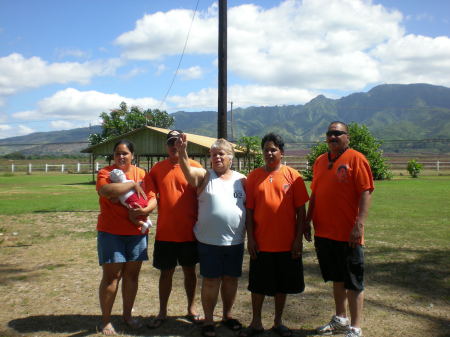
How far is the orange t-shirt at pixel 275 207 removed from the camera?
12.3 ft

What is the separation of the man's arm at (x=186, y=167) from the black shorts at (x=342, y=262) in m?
1.23

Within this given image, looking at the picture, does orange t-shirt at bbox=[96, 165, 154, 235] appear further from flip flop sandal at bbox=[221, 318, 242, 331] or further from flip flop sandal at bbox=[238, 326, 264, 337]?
A: flip flop sandal at bbox=[238, 326, 264, 337]

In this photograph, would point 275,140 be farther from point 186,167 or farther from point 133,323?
point 133,323

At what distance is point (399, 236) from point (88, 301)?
246 inches

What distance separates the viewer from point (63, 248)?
752 centimetres

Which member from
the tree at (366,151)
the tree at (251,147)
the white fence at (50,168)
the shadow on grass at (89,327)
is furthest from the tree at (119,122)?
the shadow on grass at (89,327)

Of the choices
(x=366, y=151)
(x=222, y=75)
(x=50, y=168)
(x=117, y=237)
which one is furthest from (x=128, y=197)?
(x=50, y=168)

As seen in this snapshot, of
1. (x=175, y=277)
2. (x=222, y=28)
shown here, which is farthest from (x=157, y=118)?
(x=175, y=277)

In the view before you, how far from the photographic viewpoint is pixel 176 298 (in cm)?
490

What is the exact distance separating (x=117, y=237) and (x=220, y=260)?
967 mm

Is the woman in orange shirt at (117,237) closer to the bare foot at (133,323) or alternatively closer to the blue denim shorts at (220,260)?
the bare foot at (133,323)

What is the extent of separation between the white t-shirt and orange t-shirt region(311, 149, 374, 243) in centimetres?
74

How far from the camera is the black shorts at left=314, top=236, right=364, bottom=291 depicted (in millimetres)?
3652

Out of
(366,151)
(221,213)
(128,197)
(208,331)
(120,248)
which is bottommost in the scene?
(208,331)
